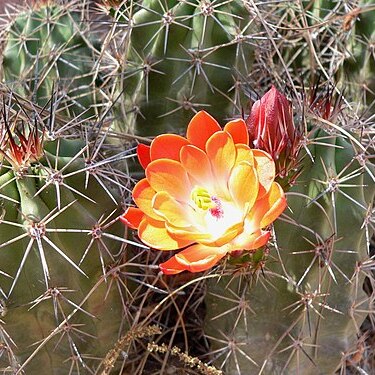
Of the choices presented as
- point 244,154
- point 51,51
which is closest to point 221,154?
point 244,154

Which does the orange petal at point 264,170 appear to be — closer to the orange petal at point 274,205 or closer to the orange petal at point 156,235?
the orange petal at point 274,205

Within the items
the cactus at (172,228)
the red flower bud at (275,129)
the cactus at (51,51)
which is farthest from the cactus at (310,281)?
the cactus at (51,51)

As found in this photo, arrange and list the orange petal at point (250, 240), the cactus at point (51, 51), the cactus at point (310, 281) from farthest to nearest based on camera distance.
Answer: the cactus at point (51, 51) → the cactus at point (310, 281) → the orange petal at point (250, 240)

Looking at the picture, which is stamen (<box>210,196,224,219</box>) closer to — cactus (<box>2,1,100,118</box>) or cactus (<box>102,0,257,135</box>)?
cactus (<box>102,0,257,135</box>)

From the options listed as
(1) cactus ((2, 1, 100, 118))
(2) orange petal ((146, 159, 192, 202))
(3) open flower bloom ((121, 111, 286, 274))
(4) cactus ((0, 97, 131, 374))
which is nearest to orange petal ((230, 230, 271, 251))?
(3) open flower bloom ((121, 111, 286, 274))

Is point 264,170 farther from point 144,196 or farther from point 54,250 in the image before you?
point 54,250

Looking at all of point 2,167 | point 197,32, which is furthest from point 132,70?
point 2,167

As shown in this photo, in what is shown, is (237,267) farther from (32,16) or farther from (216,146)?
(32,16)
